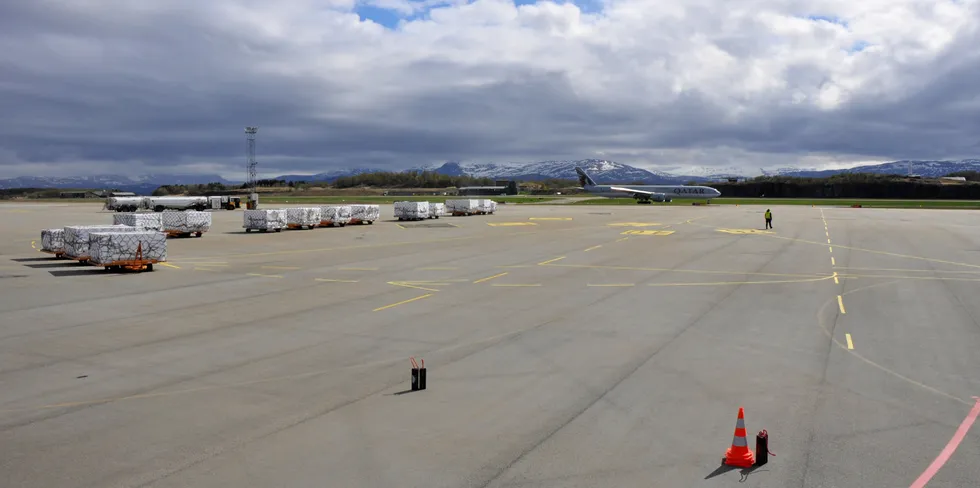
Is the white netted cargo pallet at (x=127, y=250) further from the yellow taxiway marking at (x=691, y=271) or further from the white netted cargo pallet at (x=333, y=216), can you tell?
the white netted cargo pallet at (x=333, y=216)

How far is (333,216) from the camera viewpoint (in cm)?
6788

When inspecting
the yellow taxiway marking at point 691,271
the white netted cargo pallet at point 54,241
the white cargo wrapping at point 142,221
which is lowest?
the yellow taxiway marking at point 691,271

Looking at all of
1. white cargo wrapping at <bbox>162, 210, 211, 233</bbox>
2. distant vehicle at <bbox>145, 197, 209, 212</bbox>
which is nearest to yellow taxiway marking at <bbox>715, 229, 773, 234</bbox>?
white cargo wrapping at <bbox>162, 210, 211, 233</bbox>

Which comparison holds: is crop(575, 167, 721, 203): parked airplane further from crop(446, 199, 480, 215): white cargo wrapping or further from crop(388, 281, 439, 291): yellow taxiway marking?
crop(388, 281, 439, 291): yellow taxiway marking

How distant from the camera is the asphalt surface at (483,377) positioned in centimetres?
1044

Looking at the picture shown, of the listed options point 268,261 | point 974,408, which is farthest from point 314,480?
point 268,261

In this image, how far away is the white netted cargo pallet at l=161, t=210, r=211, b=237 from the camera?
54.3 m

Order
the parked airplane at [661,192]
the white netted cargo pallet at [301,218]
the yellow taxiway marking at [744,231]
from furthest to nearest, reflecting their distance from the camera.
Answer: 1. the parked airplane at [661,192]
2. the white netted cargo pallet at [301,218]
3. the yellow taxiway marking at [744,231]

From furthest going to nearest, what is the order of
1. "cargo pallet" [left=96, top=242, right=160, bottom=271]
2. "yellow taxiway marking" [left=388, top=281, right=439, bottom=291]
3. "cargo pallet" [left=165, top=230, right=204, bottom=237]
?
1. "cargo pallet" [left=165, top=230, right=204, bottom=237]
2. "cargo pallet" [left=96, top=242, right=160, bottom=271]
3. "yellow taxiway marking" [left=388, top=281, right=439, bottom=291]

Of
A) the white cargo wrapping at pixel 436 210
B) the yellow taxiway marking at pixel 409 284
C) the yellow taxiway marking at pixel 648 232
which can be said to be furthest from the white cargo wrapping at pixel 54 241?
the white cargo wrapping at pixel 436 210

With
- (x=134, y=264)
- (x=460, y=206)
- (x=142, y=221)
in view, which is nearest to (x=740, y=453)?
(x=134, y=264)

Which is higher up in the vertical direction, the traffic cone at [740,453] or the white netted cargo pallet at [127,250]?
the white netted cargo pallet at [127,250]

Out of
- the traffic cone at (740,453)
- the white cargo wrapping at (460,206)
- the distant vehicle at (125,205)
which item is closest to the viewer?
the traffic cone at (740,453)

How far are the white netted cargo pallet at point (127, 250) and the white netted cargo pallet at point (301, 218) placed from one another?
2840 cm
